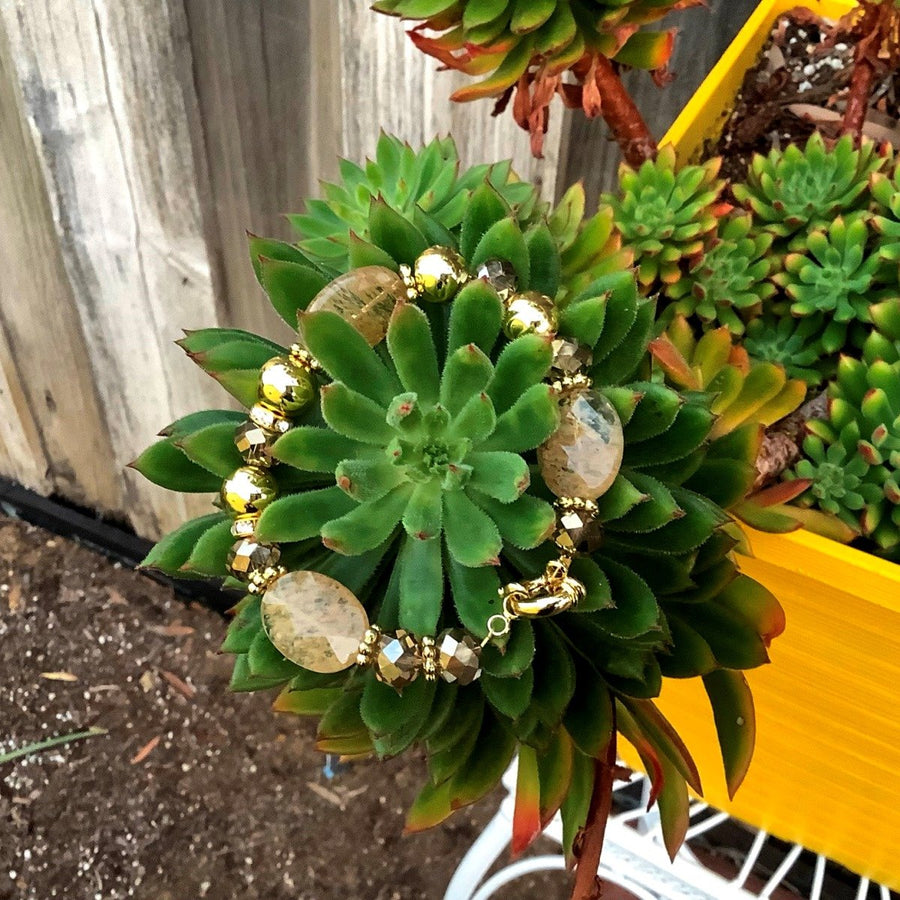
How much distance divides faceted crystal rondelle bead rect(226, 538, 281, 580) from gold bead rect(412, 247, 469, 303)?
0.14m

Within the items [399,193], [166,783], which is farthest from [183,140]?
[166,783]

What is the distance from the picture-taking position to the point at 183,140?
0.88 metres

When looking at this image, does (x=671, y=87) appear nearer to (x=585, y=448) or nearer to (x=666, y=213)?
(x=666, y=213)

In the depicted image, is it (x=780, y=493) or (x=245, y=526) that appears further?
(x=780, y=493)

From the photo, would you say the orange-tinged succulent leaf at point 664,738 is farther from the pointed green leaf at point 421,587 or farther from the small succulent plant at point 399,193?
the small succulent plant at point 399,193

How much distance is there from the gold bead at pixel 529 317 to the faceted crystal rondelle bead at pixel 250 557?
0.48 ft

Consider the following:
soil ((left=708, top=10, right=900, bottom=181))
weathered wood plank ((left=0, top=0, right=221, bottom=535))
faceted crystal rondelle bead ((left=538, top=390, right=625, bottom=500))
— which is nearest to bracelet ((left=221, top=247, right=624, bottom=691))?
faceted crystal rondelle bead ((left=538, top=390, right=625, bottom=500))

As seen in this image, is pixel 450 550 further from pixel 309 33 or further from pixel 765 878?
pixel 765 878

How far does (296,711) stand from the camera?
0.49 meters

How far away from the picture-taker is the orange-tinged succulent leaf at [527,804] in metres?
0.45

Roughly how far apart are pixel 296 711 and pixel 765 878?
82 cm

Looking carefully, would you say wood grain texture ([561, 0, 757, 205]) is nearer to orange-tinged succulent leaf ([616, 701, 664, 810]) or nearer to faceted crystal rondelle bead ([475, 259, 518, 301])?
faceted crystal rondelle bead ([475, 259, 518, 301])

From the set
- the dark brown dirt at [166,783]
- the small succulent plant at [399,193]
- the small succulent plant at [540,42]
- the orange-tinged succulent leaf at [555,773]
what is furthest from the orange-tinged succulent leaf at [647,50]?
the dark brown dirt at [166,783]

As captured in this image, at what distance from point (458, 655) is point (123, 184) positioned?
29.5 inches
